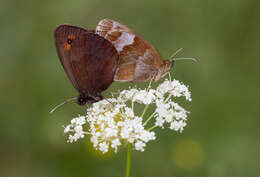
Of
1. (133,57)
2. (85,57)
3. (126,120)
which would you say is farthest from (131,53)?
(126,120)

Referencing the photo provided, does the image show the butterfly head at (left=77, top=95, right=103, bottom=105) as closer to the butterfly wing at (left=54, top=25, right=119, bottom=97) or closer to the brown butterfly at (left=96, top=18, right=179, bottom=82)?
the butterfly wing at (left=54, top=25, right=119, bottom=97)

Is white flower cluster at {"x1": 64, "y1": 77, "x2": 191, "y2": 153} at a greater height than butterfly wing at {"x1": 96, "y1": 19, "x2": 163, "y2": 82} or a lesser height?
lesser

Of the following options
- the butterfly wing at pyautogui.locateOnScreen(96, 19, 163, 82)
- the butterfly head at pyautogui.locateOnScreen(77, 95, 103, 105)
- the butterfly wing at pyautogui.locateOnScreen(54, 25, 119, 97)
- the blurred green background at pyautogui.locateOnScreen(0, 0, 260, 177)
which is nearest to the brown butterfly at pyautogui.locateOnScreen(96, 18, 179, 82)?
the butterfly wing at pyautogui.locateOnScreen(96, 19, 163, 82)

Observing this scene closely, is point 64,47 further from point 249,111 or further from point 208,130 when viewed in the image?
point 249,111

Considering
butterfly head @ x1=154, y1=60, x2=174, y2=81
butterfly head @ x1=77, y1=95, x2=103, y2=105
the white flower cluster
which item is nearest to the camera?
the white flower cluster

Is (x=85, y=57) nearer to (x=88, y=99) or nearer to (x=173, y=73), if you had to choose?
(x=88, y=99)

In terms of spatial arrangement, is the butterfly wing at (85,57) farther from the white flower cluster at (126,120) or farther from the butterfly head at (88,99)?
the white flower cluster at (126,120)
